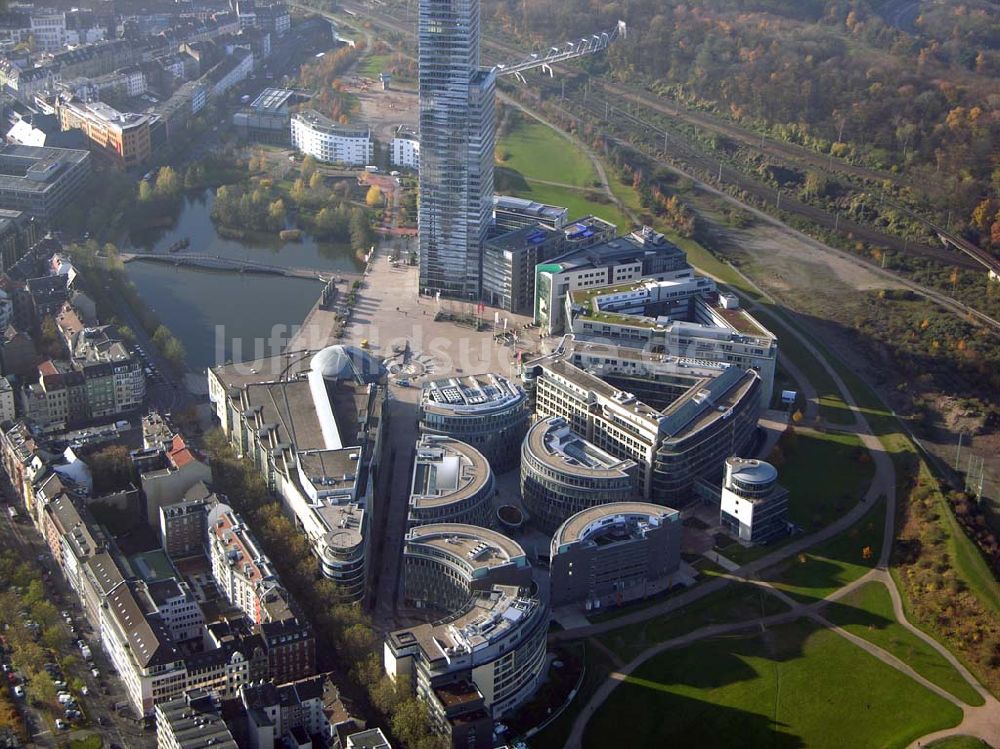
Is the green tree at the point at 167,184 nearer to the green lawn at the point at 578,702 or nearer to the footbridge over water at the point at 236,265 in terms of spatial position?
the footbridge over water at the point at 236,265

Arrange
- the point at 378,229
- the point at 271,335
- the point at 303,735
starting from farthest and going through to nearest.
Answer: the point at 378,229, the point at 271,335, the point at 303,735

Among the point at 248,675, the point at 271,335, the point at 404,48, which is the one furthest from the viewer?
the point at 404,48

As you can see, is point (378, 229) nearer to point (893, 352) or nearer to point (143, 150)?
point (143, 150)

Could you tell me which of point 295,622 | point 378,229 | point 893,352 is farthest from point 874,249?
point 295,622

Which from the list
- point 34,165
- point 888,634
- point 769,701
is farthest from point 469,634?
point 34,165

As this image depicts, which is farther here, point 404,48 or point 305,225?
point 404,48

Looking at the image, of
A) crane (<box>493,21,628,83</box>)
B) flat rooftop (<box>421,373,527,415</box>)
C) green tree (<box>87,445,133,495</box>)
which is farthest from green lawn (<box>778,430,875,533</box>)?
crane (<box>493,21,628,83</box>)

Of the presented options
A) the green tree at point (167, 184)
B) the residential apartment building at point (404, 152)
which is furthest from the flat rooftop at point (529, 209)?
the green tree at point (167, 184)

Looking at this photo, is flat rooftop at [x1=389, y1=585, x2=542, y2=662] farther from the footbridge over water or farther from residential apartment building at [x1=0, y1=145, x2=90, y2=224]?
residential apartment building at [x1=0, y1=145, x2=90, y2=224]
